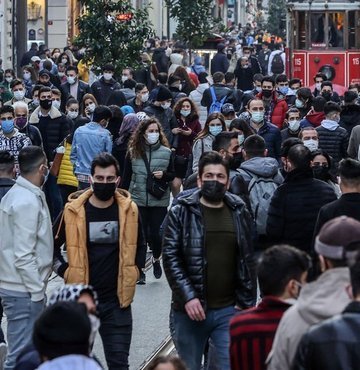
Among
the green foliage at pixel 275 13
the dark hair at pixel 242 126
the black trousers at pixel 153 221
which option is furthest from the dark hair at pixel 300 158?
the green foliage at pixel 275 13

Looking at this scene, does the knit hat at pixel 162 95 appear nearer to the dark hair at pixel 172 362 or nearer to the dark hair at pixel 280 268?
the dark hair at pixel 280 268

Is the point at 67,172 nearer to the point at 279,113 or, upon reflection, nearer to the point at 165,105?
the point at 165,105

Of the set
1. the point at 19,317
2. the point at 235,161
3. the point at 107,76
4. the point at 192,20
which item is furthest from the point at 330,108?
the point at 192,20

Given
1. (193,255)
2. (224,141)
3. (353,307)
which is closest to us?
(353,307)

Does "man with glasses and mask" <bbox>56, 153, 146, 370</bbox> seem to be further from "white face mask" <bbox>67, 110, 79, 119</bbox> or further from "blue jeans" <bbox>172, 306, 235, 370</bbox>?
"white face mask" <bbox>67, 110, 79, 119</bbox>

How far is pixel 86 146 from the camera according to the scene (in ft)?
53.4

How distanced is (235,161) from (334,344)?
18.7 ft

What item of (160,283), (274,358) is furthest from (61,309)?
(160,283)

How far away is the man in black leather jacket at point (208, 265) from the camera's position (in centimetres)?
905

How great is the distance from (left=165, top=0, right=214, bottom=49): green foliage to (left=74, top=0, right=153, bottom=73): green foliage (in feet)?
47.8

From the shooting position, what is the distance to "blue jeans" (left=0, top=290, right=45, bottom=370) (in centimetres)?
970

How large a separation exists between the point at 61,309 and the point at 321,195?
15.9ft

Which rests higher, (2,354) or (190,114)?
(190,114)

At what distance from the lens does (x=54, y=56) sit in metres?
40.7
